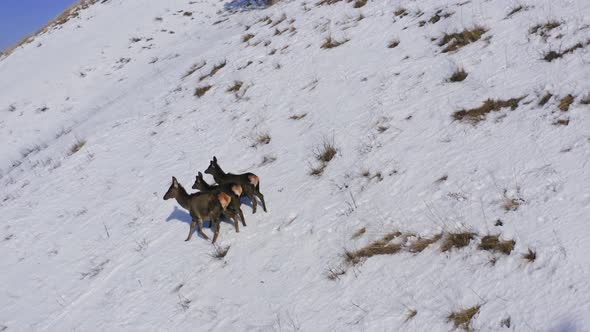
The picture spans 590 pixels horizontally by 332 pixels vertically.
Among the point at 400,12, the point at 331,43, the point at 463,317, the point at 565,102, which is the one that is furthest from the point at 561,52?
the point at 331,43

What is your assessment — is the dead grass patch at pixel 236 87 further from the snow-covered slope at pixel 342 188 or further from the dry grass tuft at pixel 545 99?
the dry grass tuft at pixel 545 99

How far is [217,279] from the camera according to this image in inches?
235

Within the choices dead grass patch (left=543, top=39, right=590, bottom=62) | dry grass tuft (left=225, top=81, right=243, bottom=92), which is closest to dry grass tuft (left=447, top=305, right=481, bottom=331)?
dead grass patch (left=543, top=39, right=590, bottom=62)

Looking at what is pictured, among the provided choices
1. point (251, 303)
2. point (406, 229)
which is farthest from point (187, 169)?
point (406, 229)

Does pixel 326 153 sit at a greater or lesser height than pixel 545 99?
lesser

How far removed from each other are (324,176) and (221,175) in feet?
5.86

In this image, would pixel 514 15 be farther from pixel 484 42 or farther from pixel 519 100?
pixel 519 100

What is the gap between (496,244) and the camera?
4.34 m

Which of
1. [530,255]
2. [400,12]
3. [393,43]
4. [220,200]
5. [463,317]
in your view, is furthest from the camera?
[400,12]

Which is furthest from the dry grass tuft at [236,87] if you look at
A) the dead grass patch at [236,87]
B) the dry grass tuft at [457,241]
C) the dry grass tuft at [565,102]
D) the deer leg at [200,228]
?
the dry grass tuft at [457,241]

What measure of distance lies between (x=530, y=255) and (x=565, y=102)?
261cm

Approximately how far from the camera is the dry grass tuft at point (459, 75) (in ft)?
24.3

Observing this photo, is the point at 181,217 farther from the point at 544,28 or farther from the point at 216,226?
the point at 544,28

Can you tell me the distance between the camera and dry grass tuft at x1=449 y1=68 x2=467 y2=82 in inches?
291
